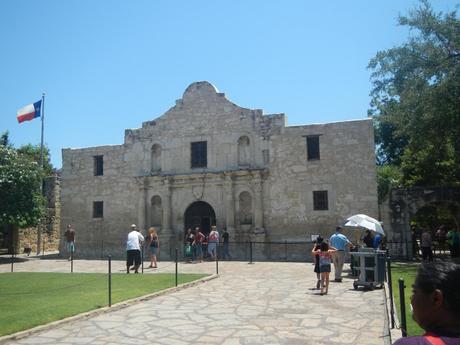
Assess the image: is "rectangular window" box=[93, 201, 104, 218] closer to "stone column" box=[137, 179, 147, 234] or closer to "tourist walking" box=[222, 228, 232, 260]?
"stone column" box=[137, 179, 147, 234]

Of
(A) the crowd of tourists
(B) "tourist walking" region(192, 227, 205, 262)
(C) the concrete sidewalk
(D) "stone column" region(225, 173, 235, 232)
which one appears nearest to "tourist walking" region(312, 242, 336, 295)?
(C) the concrete sidewalk

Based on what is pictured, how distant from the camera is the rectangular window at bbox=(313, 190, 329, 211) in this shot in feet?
72.2

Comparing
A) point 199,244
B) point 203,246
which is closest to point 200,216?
point 203,246

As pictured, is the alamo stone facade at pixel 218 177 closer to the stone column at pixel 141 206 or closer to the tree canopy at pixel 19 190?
the stone column at pixel 141 206

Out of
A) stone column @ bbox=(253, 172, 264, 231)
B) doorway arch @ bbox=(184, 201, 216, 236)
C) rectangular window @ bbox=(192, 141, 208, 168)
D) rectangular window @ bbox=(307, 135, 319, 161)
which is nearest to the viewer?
rectangular window @ bbox=(307, 135, 319, 161)

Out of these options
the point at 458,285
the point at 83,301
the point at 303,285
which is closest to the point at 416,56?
the point at 303,285

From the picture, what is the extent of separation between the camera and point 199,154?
2464cm

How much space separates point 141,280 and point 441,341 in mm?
12669

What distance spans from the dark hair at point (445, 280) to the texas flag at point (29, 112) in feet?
97.9

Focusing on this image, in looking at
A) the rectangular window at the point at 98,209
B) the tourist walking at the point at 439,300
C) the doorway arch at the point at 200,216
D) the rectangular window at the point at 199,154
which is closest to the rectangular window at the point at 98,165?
the rectangular window at the point at 98,209

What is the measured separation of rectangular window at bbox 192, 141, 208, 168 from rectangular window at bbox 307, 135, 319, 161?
5.64 m

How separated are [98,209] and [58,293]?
15.7 meters

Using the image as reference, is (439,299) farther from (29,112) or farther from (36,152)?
(36,152)

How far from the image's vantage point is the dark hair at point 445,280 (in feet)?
6.97
